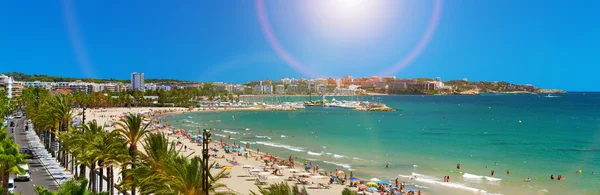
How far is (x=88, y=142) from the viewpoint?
62.9 feet

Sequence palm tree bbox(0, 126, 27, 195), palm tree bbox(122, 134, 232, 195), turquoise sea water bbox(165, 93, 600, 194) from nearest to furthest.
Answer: palm tree bbox(122, 134, 232, 195)
palm tree bbox(0, 126, 27, 195)
turquoise sea water bbox(165, 93, 600, 194)

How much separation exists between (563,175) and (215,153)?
26712mm

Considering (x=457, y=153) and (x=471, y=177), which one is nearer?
(x=471, y=177)

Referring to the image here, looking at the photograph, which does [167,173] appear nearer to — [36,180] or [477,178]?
[36,180]

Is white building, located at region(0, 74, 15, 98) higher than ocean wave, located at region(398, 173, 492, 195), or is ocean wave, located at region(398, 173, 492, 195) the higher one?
white building, located at region(0, 74, 15, 98)

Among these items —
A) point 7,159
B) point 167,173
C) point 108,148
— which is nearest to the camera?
point 167,173

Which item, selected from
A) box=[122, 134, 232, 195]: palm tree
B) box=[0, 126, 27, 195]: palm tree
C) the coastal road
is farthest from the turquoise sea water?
box=[0, 126, 27, 195]: palm tree

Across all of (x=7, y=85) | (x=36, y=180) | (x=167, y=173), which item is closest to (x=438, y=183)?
(x=167, y=173)

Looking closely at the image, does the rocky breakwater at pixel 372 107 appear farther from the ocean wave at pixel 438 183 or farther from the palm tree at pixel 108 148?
the palm tree at pixel 108 148

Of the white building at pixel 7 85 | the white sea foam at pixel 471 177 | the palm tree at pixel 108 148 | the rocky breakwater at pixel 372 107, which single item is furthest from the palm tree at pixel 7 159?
the rocky breakwater at pixel 372 107

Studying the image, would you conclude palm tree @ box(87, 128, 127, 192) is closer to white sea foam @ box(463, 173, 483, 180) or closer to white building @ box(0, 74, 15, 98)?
white sea foam @ box(463, 173, 483, 180)

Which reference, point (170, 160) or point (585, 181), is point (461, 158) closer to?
point (585, 181)

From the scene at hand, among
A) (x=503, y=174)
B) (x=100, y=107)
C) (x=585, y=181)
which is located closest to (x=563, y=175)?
(x=585, y=181)

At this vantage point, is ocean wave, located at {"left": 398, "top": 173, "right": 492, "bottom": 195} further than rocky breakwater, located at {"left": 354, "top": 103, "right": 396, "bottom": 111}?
No
